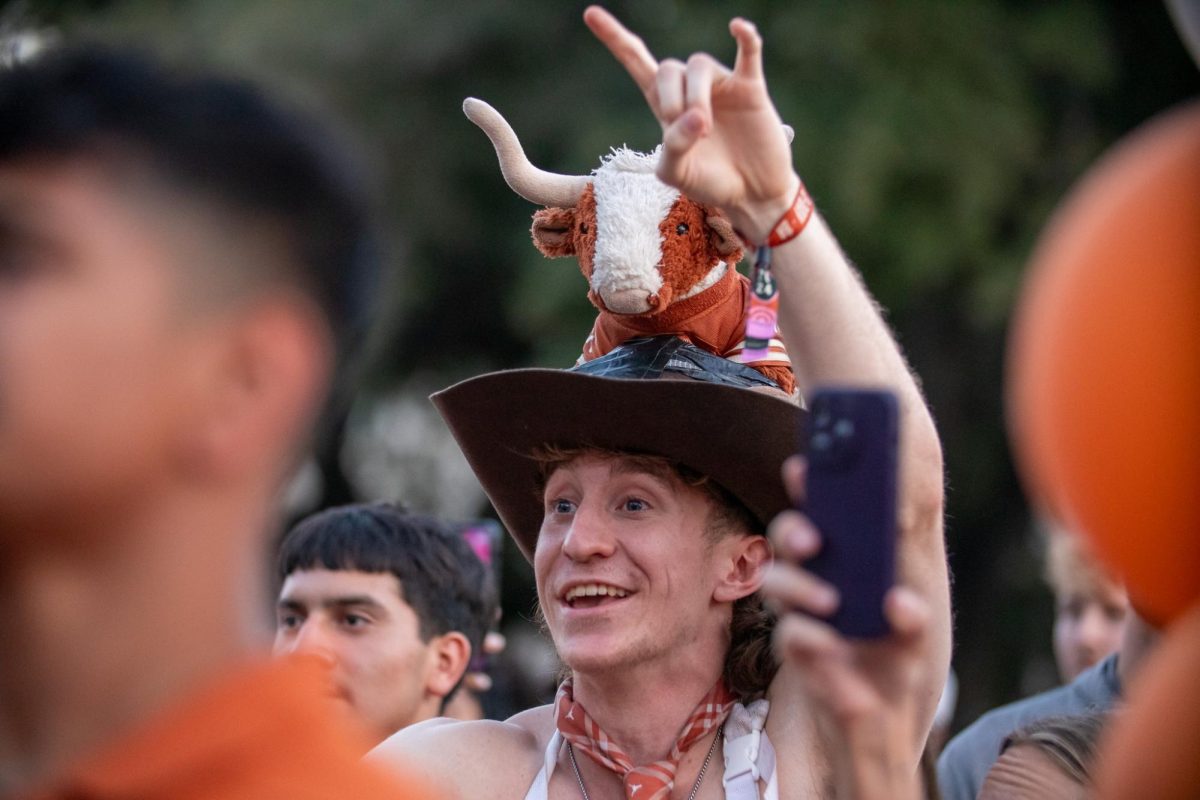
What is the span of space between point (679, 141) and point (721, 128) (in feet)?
0.50

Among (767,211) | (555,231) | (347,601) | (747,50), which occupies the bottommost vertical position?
(347,601)

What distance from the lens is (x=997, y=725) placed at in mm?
4445

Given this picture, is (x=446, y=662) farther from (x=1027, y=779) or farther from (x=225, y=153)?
(x=225, y=153)

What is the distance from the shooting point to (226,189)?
1728 mm

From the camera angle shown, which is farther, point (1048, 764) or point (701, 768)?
point (701, 768)

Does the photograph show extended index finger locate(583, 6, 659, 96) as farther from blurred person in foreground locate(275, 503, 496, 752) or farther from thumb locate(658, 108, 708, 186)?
blurred person in foreground locate(275, 503, 496, 752)

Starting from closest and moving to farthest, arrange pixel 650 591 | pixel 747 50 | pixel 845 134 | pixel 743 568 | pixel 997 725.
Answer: pixel 747 50
pixel 650 591
pixel 743 568
pixel 997 725
pixel 845 134

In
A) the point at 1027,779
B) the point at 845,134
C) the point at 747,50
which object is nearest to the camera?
the point at 747,50

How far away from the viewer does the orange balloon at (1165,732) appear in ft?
4.66

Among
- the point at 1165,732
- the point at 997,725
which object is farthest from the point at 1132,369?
the point at 997,725

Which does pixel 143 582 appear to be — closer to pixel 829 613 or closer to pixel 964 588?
pixel 829 613

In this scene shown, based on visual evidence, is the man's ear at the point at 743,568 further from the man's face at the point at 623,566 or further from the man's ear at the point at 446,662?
the man's ear at the point at 446,662

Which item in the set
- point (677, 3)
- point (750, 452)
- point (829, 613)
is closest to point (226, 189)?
point (829, 613)

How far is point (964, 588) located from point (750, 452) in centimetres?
897
